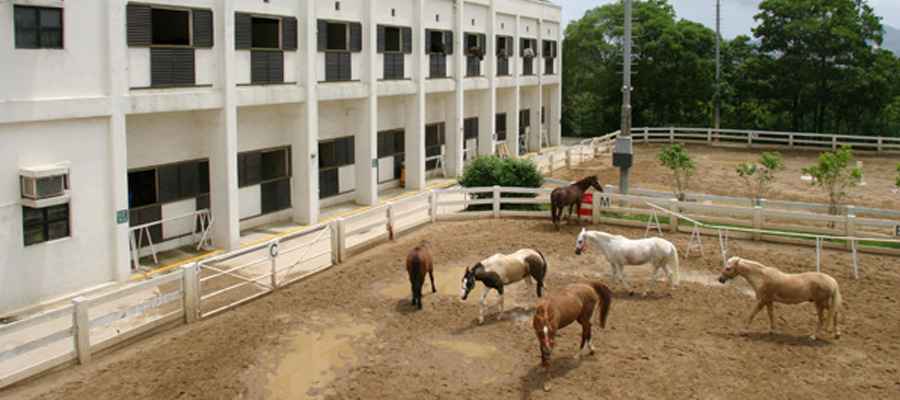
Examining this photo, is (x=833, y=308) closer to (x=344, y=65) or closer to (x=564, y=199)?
(x=564, y=199)

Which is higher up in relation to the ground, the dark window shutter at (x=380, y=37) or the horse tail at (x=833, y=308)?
the dark window shutter at (x=380, y=37)

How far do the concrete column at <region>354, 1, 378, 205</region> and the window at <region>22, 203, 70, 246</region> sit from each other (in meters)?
10.7

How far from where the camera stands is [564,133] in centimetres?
5075

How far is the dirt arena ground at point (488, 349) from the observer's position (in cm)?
1051

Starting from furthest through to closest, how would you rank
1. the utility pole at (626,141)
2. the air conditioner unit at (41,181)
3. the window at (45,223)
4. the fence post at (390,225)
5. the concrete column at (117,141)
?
the utility pole at (626,141)
the fence post at (390,225)
the concrete column at (117,141)
the window at (45,223)
the air conditioner unit at (41,181)

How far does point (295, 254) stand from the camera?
1797 cm

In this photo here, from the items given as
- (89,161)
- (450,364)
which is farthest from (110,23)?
(450,364)

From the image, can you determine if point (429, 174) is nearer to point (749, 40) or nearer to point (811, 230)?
point (811, 230)

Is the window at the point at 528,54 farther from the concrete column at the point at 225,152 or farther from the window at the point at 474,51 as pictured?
the concrete column at the point at 225,152

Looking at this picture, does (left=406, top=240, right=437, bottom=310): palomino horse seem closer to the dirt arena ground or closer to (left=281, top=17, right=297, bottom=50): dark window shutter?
the dirt arena ground

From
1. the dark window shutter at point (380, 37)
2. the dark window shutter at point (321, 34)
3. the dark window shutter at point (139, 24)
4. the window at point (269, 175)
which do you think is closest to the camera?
the dark window shutter at point (139, 24)

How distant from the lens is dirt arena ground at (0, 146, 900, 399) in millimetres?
10508

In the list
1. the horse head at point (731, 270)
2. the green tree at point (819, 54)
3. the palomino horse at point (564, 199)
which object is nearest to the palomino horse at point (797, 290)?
the horse head at point (731, 270)

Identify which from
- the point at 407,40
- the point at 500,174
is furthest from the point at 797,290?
the point at 407,40
